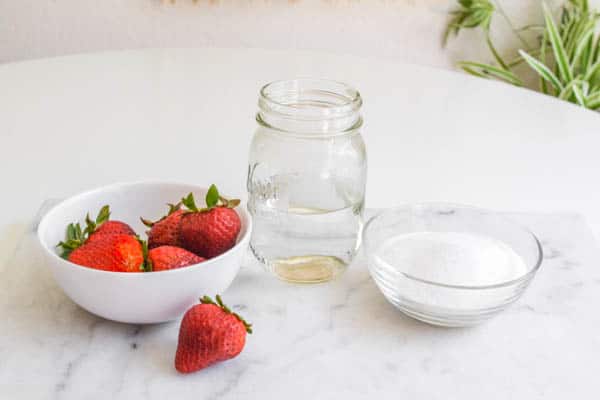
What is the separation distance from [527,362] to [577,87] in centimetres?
184

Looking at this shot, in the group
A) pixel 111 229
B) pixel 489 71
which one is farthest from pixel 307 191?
pixel 489 71

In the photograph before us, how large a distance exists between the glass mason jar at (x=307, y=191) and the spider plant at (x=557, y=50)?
1.67 metres

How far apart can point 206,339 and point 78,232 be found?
0.71 feet

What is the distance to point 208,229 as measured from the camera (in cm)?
81

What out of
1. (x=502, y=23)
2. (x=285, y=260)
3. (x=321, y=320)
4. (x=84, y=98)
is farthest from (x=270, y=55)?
(x=502, y=23)

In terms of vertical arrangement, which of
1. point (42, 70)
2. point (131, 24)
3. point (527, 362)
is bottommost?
point (131, 24)

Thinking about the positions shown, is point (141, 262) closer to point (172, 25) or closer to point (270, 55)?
point (270, 55)

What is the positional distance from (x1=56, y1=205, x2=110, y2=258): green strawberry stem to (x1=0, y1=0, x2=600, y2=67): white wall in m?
1.88

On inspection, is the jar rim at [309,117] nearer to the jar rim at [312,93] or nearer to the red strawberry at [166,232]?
the jar rim at [312,93]

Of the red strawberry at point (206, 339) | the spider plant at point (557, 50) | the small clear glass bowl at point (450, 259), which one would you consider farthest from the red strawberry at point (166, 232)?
the spider plant at point (557, 50)

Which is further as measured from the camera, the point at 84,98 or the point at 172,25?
the point at 172,25

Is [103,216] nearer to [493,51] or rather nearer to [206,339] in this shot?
[206,339]

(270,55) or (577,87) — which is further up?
(270,55)

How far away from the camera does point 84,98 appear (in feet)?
4.99
